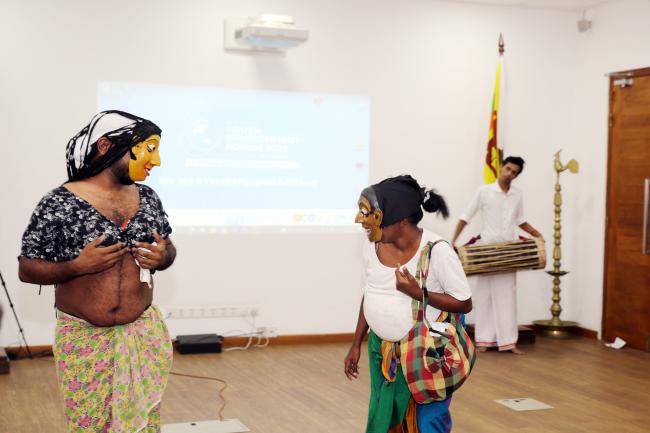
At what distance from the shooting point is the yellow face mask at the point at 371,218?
9.84 feet

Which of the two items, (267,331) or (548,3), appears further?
(548,3)

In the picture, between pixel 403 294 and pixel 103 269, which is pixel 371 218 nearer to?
pixel 403 294

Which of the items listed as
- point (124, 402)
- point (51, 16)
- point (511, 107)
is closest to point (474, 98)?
point (511, 107)

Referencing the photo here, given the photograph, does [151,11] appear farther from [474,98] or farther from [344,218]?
[474,98]

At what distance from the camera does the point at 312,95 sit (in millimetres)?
7484

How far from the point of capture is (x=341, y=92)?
7.58 metres

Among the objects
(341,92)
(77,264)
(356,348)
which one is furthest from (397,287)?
(341,92)

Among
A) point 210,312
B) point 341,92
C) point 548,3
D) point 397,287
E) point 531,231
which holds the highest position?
point 548,3

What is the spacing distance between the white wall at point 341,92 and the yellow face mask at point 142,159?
4.36m

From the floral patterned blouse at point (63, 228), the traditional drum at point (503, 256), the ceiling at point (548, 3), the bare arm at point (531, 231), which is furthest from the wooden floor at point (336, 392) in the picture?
the ceiling at point (548, 3)

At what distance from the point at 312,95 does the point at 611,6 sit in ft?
9.77

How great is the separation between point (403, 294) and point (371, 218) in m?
0.29

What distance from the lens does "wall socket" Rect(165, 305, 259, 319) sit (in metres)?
7.11

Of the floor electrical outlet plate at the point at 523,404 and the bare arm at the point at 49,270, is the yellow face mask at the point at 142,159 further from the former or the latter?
the floor electrical outlet plate at the point at 523,404
